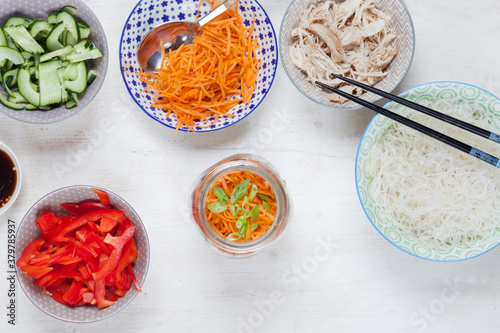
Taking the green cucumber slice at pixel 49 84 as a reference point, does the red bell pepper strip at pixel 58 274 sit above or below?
below

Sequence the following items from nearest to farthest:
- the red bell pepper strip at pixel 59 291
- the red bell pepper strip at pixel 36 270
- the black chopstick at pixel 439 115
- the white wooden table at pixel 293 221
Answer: the black chopstick at pixel 439 115
the red bell pepper strip at pixel 36 270
the red bell pepper strip at pixel 59 291
the white wooden table at pixel 293 221

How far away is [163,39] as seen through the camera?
5.19ft

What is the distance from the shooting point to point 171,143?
1661 millimetres

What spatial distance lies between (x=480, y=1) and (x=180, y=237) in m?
1.47

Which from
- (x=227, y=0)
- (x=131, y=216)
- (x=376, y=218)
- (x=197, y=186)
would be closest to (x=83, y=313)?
(x=131, y=216)

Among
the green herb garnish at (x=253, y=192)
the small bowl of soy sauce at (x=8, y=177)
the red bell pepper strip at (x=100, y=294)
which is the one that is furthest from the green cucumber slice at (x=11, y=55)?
the green herb garnish at (x=253, y=192)

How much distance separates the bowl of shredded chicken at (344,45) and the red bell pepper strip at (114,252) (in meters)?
0.78

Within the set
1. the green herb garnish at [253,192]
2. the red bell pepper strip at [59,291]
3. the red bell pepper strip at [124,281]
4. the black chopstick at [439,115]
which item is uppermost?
the black chopstick at [439,115]

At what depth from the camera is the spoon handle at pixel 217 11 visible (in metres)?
1.49

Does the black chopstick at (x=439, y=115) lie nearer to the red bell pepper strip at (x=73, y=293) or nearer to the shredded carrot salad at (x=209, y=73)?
the shredded carrot salad at (x=209, y=73)

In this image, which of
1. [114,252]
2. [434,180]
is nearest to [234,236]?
[114,252]

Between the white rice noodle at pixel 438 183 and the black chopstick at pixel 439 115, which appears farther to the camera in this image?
the white rice noodle at pixel 438 183

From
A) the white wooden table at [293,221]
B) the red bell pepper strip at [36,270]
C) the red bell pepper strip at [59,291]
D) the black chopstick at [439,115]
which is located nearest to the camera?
the black chopstick at [439,115]

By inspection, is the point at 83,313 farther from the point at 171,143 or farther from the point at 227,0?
the point at 227,0
